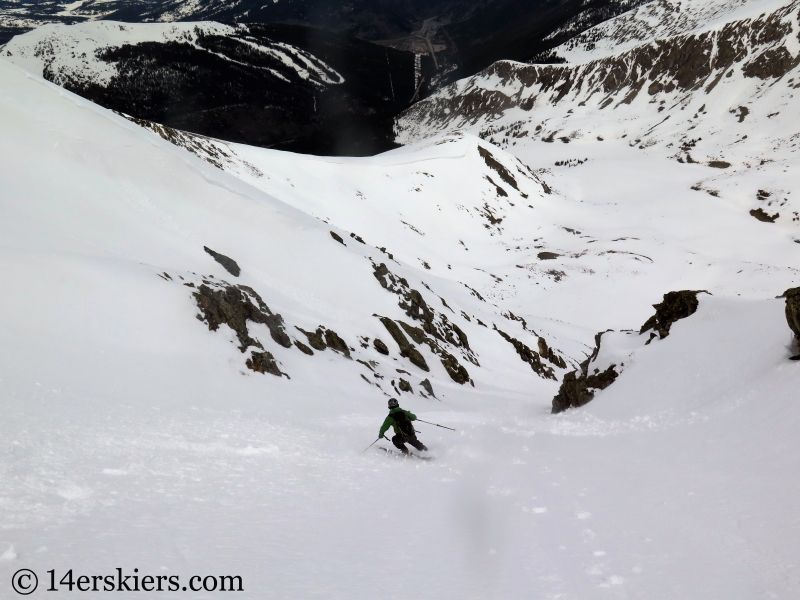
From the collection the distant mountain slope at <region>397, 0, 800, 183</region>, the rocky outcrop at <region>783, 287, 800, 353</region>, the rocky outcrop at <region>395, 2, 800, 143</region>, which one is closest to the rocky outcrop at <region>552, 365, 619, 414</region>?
the rocky outcrop at <region>783, 287, 800, 353</region>

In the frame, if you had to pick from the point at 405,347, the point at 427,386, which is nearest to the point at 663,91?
the point at 405,347

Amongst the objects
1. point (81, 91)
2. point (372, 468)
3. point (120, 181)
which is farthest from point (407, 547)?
point (81, 91)

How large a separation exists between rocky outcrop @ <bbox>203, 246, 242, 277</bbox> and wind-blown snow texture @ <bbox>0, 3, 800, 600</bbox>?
0.37 m

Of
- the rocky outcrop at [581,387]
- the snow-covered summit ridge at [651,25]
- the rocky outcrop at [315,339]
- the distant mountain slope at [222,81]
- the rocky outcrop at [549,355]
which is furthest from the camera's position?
the distant mountain slope at [222,81]

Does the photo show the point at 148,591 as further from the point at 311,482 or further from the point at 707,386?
the point at 707,386

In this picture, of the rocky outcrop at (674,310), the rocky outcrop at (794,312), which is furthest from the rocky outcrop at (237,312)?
the rocky outcrop at (794,312)

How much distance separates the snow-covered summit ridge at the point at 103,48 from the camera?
168 metres

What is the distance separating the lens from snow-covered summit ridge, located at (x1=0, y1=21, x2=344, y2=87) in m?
168

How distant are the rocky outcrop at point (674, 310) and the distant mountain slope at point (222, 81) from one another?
397ft

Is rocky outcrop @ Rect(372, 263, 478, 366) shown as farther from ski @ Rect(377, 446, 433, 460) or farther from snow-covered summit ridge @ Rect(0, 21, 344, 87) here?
snow-covered summit ridge @ Rect(0, 21, 344, 87)

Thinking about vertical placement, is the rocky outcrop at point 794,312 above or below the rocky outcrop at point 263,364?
above

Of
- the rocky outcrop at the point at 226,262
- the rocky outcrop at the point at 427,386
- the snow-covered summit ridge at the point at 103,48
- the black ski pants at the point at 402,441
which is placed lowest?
the rocky outcrop at the point at 427,386

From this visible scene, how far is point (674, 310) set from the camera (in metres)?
15.9

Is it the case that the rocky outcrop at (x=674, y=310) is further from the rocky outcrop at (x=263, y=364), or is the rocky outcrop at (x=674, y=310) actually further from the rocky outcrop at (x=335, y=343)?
the rocky outcrop at (x=263, y=364)
